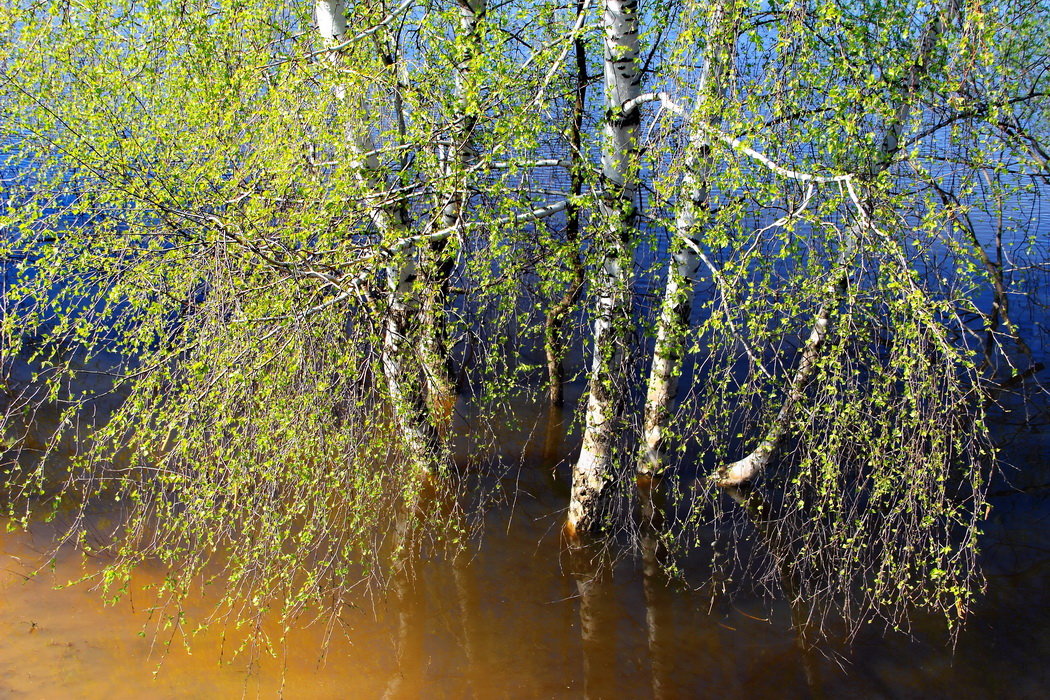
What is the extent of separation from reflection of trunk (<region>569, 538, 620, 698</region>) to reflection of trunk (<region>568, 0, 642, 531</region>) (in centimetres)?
86

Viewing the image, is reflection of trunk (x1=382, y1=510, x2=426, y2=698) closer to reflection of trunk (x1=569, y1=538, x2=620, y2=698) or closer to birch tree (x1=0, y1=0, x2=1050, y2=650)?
birch tree (x1=0, y1=0, x2=1050, y2=650)

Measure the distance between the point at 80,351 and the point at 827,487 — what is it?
8.98m

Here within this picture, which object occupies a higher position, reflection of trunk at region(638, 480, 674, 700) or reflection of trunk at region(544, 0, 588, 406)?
reflection of trunk at region(544, 0, 588, 406)

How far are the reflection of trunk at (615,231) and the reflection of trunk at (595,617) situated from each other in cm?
86

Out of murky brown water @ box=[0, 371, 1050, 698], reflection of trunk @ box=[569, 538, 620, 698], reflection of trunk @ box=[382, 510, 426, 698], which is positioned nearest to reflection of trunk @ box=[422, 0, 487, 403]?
reflection of trunk @ box=[382, 510, 426, 698]

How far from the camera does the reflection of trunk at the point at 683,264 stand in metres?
4.44

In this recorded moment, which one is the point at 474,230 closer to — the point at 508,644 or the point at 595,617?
the point at 508,644

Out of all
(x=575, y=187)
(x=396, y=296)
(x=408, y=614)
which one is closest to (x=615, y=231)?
(x=575, y=187)

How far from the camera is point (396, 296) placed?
202 inches

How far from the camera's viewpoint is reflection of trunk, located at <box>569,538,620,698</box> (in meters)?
5.52

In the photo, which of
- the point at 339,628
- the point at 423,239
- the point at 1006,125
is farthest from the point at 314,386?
the point at 1006,125

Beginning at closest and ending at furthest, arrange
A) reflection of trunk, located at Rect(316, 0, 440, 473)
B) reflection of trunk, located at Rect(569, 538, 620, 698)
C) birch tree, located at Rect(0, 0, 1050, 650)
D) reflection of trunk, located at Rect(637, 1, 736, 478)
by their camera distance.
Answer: birch tree, located at Rect(0, 0, 1050, 650), reflection of trunk, located at Rect(637, 1, 736, 478), reflection of trunk, located at Rect(316, 0, 440, 473), reflection of trunk, located at Rect(569, 538, 620, 698)

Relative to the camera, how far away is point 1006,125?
18.6 ft

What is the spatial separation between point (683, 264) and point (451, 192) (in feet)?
6.99
